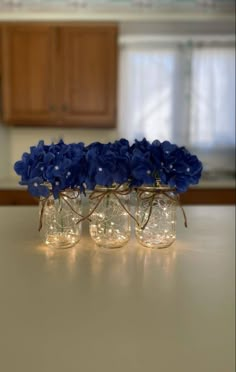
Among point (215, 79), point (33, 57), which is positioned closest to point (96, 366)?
point (33, 57)

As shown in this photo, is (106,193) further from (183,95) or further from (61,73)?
(183,95)

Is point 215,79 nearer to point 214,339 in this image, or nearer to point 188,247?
point 188,247

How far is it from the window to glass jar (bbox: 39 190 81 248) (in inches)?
93.1

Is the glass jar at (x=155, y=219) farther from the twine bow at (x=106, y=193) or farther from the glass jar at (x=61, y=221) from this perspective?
the glass jar at (x=61, y=221)

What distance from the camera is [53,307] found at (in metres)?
0.60

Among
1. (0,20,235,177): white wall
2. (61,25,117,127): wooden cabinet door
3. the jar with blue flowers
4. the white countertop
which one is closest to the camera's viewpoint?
the white countertop

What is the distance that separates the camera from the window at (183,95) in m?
3.02

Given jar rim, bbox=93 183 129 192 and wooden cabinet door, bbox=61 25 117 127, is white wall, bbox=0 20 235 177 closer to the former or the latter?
wooden cabinet door, bbox=61 25 117 127

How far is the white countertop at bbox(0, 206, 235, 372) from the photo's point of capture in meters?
0.54

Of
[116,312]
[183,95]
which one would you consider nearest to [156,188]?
[116,312]

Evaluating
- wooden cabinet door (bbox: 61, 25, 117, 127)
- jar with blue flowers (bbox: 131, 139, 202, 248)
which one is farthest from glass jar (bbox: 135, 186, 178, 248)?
wooden cabinet door (bbox: 61, 25, 117, 127)

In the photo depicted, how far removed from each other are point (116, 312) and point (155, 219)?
278 millimetres

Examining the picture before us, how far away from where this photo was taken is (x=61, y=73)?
9.06 ft

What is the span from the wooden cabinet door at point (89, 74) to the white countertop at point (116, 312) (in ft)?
7.08
